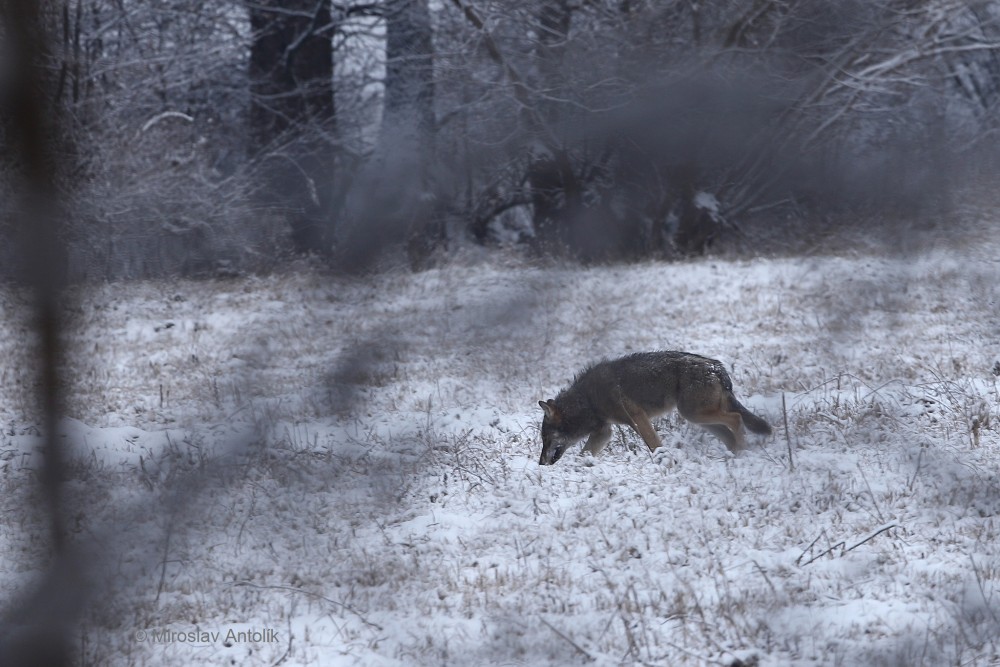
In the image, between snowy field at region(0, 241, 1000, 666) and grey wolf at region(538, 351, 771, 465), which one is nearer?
snowy field at region(0, 241, 1000, 666)

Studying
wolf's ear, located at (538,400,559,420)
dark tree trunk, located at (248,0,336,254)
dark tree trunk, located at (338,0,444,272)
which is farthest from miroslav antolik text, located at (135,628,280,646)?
dark tree trunk, located at (248,0,336,254)

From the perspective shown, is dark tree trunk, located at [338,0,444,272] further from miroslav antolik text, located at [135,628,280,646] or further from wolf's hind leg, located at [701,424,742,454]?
wolf's hind leg, located at [701,424,742,454]

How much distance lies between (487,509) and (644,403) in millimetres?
1578

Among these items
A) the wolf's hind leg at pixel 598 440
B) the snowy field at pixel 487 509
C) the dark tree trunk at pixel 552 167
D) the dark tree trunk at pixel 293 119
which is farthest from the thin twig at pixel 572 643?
the dark tree trunk at pixel 293 119

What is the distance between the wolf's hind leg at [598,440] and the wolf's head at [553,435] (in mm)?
202

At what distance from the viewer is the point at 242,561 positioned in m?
5.54

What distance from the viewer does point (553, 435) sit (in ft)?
23.2

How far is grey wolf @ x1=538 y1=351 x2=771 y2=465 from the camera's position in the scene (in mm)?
6648

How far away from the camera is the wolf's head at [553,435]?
23.0 ft

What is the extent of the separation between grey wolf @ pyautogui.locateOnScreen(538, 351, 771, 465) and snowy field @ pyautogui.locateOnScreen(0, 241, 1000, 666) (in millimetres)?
191

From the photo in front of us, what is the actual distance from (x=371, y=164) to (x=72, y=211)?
14.0 metres

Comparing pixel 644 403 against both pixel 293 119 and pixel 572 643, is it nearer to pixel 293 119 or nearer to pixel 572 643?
pixel 572 643

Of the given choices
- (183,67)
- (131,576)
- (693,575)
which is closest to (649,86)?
(183,67)

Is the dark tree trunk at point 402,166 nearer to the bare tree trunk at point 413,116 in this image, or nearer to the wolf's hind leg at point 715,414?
the bare tree trunk at point 413,116
